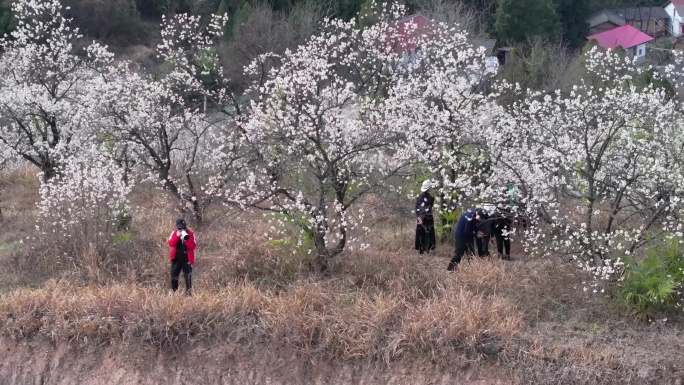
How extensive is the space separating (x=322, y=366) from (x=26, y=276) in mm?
5282

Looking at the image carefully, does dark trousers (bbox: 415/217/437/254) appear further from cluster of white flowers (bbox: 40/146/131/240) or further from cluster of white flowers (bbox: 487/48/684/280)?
cluster of white flowers (bbox: 40/146/131/240)

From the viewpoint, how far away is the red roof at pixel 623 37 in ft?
126

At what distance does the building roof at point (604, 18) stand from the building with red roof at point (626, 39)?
156cm

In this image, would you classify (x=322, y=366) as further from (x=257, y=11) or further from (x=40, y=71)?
(x=257, y=11)

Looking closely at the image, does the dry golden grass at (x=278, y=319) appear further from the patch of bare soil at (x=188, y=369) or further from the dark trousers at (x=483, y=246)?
the dark trousers at (x=483, y=246)

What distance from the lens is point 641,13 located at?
45.2 m

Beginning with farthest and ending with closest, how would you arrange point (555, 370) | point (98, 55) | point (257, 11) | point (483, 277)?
1. point (257, 11)
2. point (98, 55)
3. point (483, 277)
4. point (555, 370)

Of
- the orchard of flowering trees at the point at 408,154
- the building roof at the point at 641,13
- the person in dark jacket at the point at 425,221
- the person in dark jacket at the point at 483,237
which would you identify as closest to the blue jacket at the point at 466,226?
the person in dark jacket at the point at 483,237

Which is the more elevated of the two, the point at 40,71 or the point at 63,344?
the point at 40,71

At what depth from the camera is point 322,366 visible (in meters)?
8.31

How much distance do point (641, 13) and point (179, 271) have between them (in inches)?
1724

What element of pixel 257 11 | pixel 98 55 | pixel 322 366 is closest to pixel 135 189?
pixel 98 55

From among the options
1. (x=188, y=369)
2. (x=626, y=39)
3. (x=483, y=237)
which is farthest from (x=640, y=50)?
(x=188, y=369)

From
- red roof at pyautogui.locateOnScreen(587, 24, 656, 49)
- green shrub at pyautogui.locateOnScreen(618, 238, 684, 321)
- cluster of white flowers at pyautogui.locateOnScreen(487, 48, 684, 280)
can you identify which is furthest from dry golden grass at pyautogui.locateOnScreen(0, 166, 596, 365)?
red roof at pyautogui.locateOnScreen(587, 24, 656, 49)
